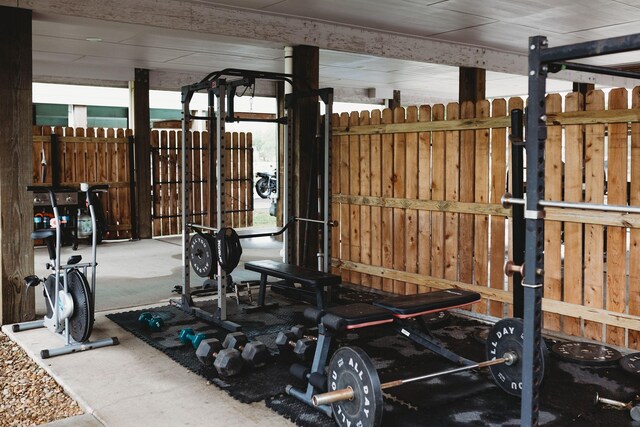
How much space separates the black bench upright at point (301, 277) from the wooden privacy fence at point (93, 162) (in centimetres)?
441

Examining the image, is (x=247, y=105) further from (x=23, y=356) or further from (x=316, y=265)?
(x=23, y=356)

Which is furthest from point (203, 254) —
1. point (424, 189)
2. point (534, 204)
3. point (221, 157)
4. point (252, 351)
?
point (534, 204)

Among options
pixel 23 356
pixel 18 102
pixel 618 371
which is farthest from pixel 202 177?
pixel 618 371

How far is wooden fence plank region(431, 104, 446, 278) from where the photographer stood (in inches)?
177

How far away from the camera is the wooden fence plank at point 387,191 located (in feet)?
16.2

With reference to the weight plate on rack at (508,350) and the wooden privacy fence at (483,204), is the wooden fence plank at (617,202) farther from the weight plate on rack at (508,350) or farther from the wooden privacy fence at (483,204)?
the weight plate on rack at (508,350)

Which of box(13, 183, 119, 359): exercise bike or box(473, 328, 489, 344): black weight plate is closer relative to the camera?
box(13, 183, 119, 359): exercise bike

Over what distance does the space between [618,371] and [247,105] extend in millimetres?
10026

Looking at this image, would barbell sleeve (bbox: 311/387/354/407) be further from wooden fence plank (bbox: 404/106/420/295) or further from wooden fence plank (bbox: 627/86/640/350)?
wooden fence plank (bbox: 404/106/420/295)

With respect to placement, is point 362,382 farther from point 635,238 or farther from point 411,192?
point 411,192

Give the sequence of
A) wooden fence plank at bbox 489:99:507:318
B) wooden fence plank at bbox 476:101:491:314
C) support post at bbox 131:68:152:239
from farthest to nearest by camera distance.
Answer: support post at bbox 131:68:152:239 → wooden fence plank at bbox 476:101:491:314 → wooden fence plank at bbox 489:99:507:318

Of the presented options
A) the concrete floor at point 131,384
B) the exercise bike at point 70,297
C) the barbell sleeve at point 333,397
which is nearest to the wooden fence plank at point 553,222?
the barbell sleeve at point 333,397

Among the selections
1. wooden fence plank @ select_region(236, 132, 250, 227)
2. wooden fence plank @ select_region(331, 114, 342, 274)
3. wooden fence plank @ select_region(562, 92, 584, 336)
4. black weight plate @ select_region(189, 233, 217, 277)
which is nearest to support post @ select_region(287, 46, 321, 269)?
wooden fence plank @ select_region(331, 114, 342, 274)

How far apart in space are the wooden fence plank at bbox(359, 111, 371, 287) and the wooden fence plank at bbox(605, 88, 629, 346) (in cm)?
206
